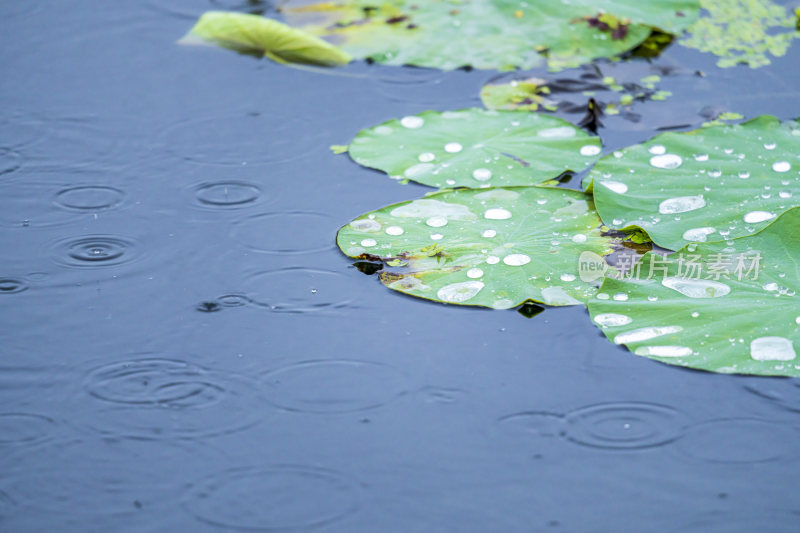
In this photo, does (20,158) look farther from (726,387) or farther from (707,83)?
(707,83)

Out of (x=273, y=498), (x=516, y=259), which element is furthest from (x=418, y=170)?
(x=273, y=498)

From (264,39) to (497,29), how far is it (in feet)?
3.50

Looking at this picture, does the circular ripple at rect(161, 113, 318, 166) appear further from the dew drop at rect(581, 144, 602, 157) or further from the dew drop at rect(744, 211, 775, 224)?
the dew drop at rect(744, 211, 775, 224)

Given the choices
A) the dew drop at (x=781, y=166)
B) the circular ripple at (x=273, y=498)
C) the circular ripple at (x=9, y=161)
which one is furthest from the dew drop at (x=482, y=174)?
the circular ripple at (x=9, y=161)

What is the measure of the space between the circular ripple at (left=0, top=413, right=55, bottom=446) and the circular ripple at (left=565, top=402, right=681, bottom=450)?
3.95 feet

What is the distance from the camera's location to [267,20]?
3.62 meters

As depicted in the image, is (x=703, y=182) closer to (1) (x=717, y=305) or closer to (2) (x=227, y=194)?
(1) (x=717, y=305)

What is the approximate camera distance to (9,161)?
2.87m

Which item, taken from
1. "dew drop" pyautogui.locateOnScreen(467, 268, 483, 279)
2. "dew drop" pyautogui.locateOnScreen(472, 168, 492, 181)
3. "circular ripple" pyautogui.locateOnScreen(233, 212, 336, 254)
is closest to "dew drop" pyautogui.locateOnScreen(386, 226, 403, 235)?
"circular ripple" pyautogui.locateOnScreen(233, 212, 336, 254)

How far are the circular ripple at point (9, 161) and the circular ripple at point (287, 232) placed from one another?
934 millimetres

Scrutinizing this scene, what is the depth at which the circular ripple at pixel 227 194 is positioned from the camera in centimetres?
263

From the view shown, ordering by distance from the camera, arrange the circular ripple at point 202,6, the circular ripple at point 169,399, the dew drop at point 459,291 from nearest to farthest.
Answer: the circular ripple at point 169,399, the dew drop at point 459,291, the circular ripple at point 202,6

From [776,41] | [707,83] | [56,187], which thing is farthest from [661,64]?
[56,187]

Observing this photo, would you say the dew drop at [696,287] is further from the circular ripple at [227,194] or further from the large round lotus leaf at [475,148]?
the circular ripple at [227,194]
